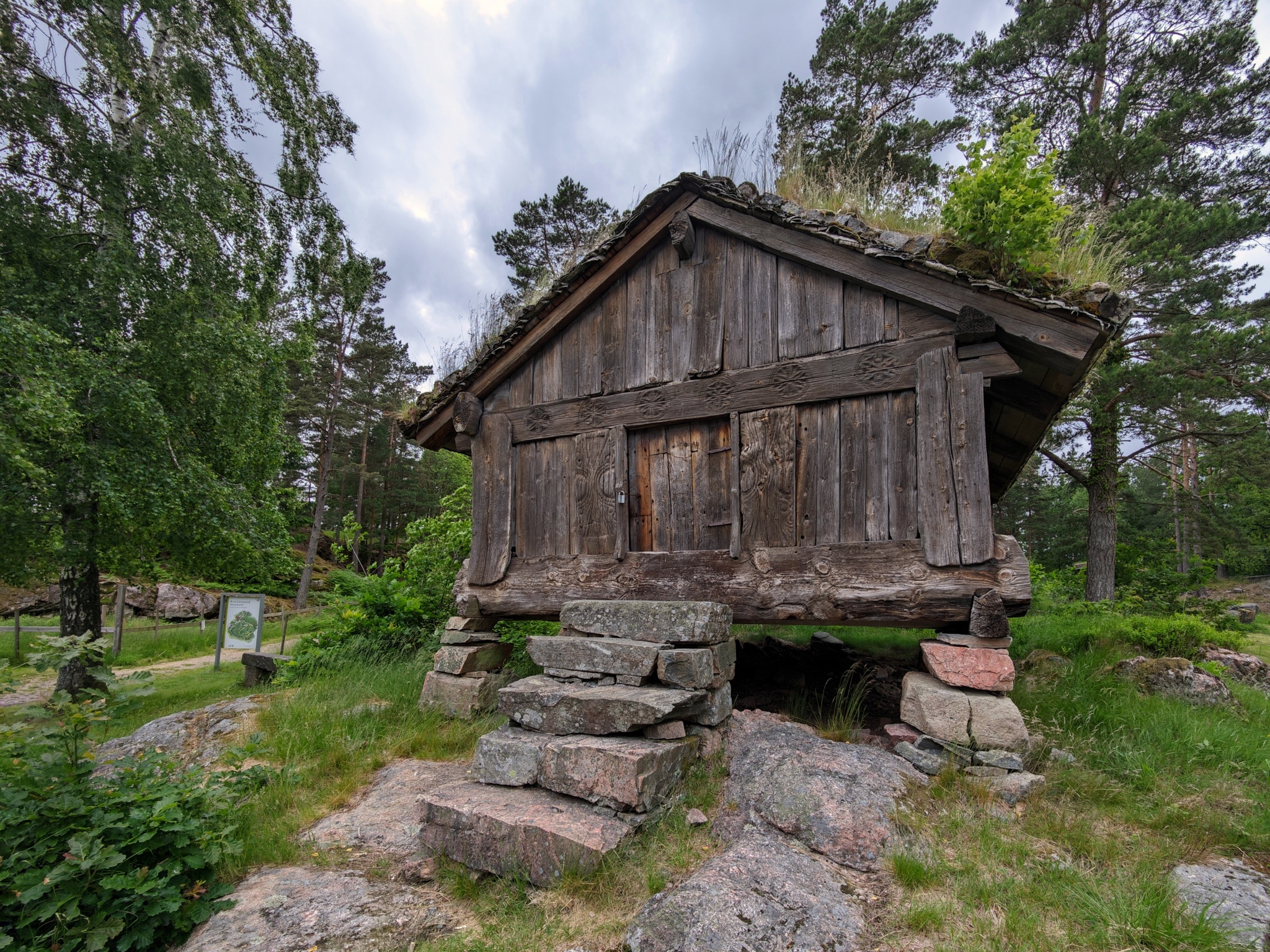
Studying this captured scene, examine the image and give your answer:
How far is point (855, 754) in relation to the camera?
401 centimetres

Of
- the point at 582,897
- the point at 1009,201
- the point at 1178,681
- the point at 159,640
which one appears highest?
the point at 1009,201

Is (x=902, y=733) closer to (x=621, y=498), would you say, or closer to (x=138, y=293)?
(x=621, y=498)

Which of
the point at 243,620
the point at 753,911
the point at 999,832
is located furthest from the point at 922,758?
the point at 243,620

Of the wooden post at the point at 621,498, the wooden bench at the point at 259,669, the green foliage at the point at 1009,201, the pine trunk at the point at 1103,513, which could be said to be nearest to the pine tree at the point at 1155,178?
the pine trunk at the point at 1103,513

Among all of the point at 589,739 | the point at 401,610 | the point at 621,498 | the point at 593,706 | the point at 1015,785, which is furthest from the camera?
the point at 401,610

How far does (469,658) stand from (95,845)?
3.48 m

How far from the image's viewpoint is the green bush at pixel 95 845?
8.73ft

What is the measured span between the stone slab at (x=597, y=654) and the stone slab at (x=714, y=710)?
512 millimetres

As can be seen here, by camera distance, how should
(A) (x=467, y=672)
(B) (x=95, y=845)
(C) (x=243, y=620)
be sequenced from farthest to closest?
(C) (x=243, y=620) < (A) (x=467, y=672) < (B) (x=95, y=845)

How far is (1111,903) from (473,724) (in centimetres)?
498

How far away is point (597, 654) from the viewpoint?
4.44 meters

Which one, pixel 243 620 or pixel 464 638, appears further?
pixel 243 620

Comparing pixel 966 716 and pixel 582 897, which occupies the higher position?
pixel 966 716

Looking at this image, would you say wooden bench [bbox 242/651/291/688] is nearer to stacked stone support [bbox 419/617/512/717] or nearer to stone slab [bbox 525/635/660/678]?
stacked stone support [bbox 419/617/512/717]
